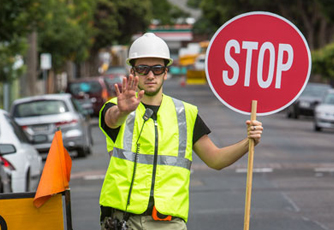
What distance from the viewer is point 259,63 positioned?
521cm

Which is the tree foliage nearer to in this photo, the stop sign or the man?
the stop sign

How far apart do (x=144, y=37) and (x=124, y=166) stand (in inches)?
30.3

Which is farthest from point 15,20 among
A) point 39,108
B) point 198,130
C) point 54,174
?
point 198,130

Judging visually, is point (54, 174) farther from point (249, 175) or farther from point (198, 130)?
point (249, 175)

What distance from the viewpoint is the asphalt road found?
1027cm

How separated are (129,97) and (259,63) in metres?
1.15

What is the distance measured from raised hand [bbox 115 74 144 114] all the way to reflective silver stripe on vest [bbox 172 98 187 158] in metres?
0.53

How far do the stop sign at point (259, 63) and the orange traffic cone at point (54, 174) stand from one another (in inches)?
40.3

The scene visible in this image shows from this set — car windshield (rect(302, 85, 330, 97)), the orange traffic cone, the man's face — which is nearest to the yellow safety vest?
the man's face

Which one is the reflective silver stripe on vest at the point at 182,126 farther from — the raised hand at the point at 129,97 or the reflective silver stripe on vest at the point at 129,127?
the raised hand at the point at 129,97

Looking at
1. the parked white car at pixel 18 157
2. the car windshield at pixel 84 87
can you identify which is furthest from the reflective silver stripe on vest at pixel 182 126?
the car windshield at pixel 84 87

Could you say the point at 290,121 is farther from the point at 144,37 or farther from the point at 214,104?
the point at 144,37

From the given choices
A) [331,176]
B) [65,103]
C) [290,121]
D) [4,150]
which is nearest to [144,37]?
[4,150]

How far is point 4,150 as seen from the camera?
1042cm
